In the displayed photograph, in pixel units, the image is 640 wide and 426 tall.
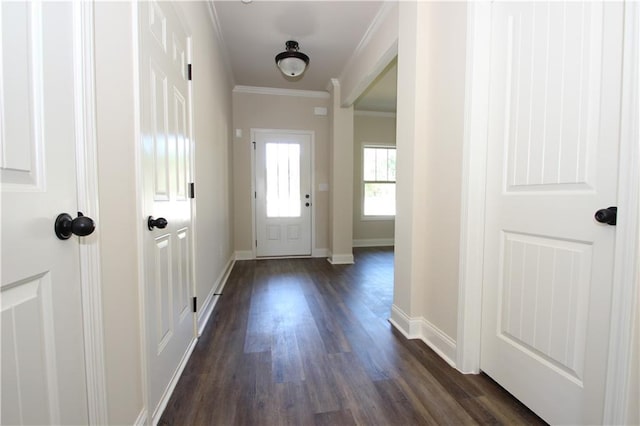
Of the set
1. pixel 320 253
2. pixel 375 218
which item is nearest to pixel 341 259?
pixel 320 253

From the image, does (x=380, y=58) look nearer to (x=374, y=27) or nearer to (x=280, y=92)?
(x=374, y=27)

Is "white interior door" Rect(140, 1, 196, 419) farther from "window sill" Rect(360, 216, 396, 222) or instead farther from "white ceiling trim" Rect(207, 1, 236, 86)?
"window sill" Rect(360, 216, 396, 222)

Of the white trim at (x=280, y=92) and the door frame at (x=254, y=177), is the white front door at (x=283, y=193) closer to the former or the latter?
the door frame at (x=254, y=177)

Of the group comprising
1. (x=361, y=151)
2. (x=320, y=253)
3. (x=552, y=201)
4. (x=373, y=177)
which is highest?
(x=361, y=151)

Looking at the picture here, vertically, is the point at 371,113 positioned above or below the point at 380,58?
above

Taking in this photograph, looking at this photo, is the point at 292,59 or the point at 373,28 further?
the point at 292,59

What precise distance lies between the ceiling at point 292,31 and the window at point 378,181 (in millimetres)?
1934

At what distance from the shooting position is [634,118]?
0.92m

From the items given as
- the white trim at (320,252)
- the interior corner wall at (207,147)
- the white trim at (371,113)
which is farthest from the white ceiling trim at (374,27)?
the white trim at (320,252)

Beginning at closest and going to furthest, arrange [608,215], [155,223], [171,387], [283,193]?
[608,215]
[155,223]
[171,387]
[283,193]

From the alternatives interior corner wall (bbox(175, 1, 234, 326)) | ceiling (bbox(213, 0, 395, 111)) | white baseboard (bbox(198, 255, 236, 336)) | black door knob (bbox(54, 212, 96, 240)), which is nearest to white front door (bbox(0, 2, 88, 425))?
black door knob (bbox(54, 212, 96, 240))

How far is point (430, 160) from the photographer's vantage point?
1.93 m

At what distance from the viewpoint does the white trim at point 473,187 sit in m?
1.51

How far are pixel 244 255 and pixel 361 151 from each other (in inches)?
125
